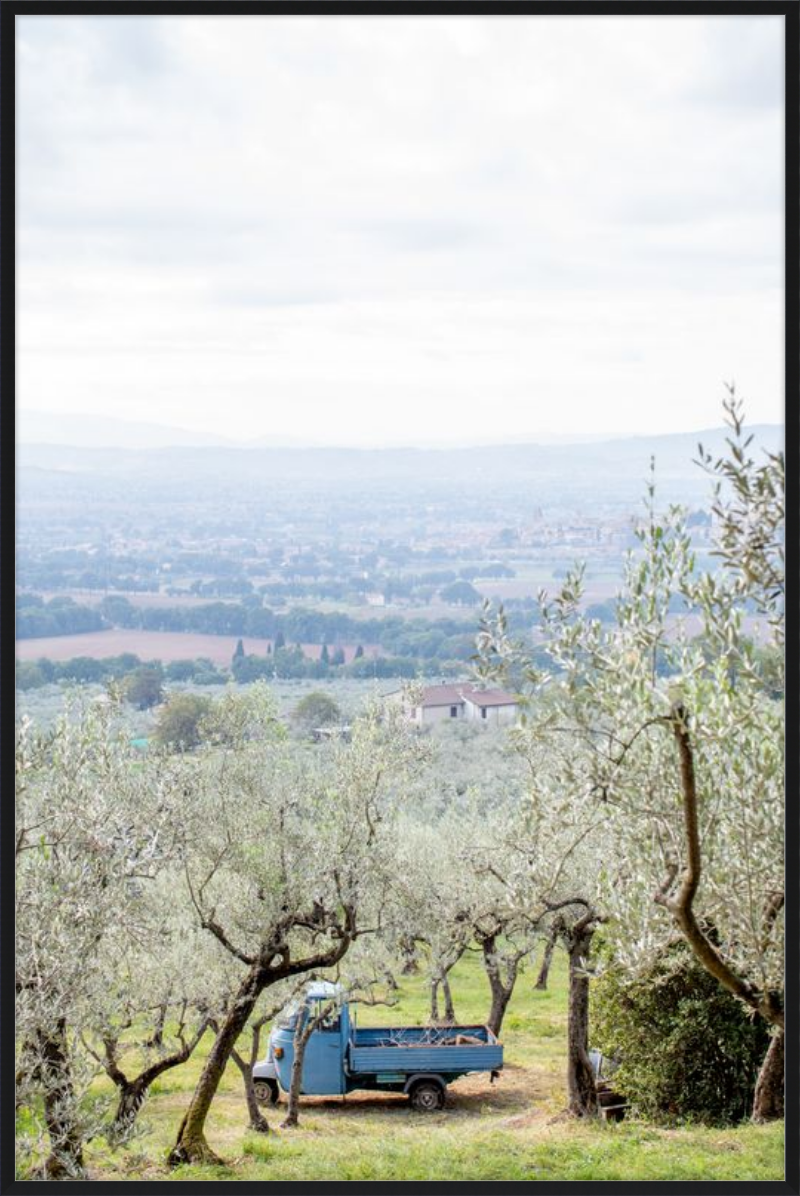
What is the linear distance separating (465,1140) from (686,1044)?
1.90 meters

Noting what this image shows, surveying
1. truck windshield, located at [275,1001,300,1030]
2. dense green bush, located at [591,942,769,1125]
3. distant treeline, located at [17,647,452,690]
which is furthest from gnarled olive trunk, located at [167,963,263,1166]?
dense green bush, located at [591,942,769,1125]

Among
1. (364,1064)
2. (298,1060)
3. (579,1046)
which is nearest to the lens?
(579,1046)

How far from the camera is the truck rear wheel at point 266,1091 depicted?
1230cm

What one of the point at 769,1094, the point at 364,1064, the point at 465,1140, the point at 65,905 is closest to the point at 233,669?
the point at 364,1064

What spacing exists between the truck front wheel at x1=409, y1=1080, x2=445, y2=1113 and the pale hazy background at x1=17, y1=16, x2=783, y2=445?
720 centimetres

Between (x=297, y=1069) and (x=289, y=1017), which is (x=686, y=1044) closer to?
(x=297, y=1069)

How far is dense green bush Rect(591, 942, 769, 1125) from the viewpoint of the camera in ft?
27.0

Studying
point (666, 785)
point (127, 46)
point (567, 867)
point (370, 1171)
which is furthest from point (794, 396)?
point (567, 867)

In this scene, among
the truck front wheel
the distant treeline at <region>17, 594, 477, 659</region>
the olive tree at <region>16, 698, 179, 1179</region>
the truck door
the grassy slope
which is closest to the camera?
the olive tree at <region>16, 698, 179, 1179</region>

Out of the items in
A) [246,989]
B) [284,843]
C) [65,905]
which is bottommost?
[246,989]

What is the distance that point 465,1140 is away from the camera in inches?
346

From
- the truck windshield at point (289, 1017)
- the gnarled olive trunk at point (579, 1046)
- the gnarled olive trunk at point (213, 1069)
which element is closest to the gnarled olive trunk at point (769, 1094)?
the gnarled olive trunk at point (579, 1046)

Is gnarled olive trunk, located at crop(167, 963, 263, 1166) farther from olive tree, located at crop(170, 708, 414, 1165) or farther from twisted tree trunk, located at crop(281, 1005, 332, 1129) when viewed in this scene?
twisted tree trunk, located at crop(281, 1005, 332, 1129)

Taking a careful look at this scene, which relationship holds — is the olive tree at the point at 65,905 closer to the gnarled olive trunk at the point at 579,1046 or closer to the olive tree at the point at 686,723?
the olive tree at the point at 686,723
